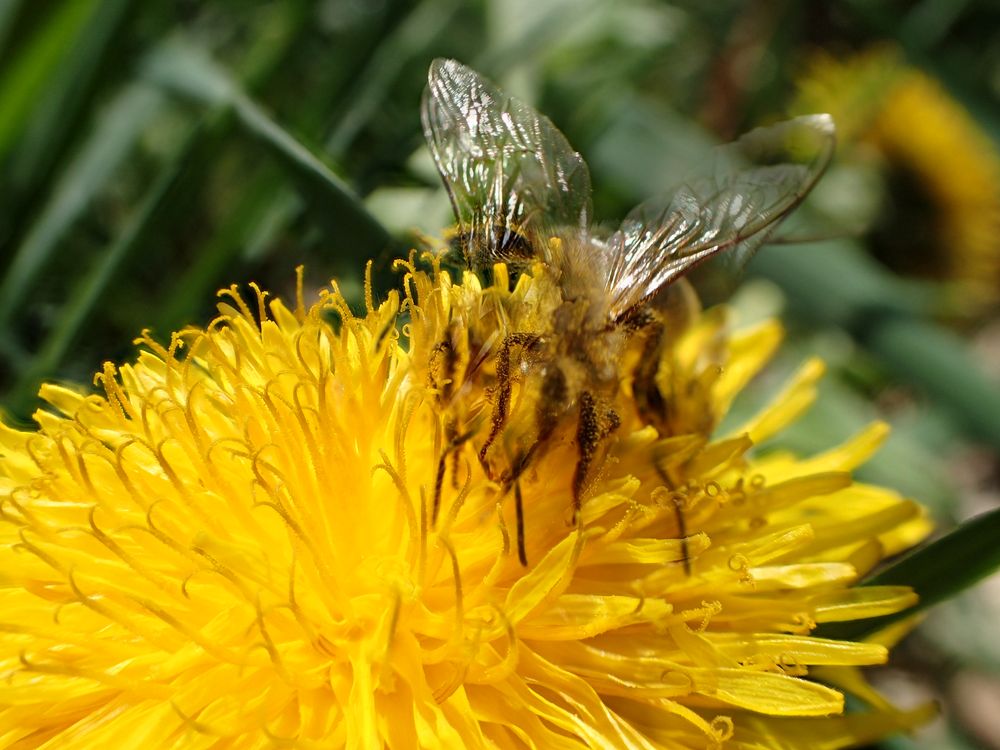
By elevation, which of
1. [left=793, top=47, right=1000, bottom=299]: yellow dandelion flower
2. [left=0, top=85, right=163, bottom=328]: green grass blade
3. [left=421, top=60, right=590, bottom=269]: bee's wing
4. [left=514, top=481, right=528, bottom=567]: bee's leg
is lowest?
[left=0, top=85, right=163, bottom=328]: green grass blade

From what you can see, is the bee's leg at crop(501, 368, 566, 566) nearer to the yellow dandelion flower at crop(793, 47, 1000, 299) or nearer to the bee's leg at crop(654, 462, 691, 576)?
the bee's leg at crop(654, 462, 691, 576)

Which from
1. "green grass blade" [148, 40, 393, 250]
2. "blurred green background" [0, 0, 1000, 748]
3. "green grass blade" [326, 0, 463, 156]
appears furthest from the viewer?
"green grass blade" [326, 0, 463, 156]

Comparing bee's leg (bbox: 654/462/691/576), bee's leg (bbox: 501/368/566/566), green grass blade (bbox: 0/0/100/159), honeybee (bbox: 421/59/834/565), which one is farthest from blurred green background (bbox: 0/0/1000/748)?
bee's leg (bbox: 501/368/566/566)

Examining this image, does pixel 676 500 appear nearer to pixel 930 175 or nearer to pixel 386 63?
pixel 386 63

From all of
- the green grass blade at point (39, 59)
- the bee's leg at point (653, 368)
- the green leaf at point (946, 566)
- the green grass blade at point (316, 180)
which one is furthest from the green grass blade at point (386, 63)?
the green leaf at point (946, 566)

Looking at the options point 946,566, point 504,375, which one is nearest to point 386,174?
point 504,375

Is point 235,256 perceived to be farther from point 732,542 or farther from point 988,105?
point 988,105
